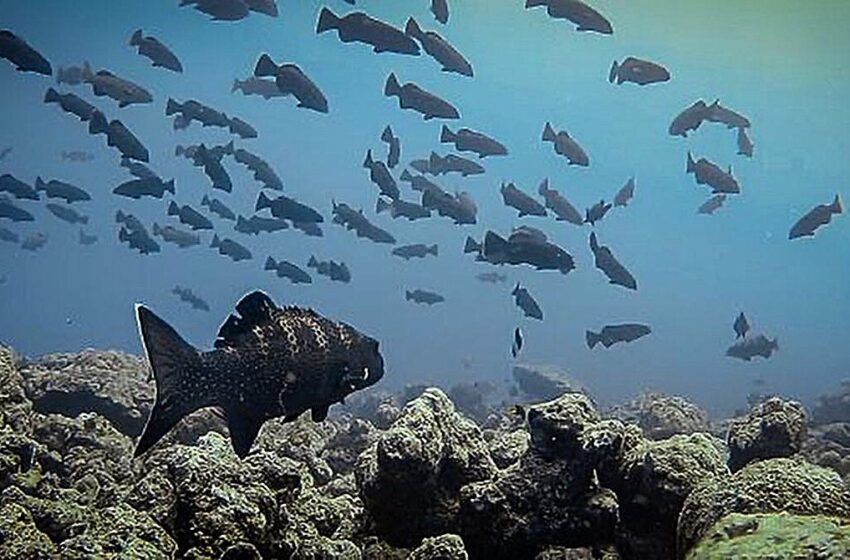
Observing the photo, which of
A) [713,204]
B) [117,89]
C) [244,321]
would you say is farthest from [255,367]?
[713,204]

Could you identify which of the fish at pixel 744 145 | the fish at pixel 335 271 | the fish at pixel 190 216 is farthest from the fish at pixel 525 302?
the fish at pixel 190 216

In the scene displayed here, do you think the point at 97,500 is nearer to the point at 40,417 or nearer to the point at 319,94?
the point at 40,417

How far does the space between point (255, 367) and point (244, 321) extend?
0.28m

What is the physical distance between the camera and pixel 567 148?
563 inches

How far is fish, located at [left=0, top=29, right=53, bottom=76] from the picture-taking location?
10.1m

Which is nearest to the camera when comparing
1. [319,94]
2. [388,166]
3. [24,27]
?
[319,94]

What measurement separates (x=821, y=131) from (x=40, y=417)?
361ft

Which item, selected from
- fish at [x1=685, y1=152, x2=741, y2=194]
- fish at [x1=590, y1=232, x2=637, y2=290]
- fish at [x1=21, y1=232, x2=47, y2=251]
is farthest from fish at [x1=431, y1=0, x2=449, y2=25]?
fish at [x1=21, y1=232, x2=47, y2=251]

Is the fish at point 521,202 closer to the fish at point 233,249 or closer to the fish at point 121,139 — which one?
the fish at point 121,139

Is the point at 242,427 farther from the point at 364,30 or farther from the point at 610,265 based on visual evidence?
the point at 610,265

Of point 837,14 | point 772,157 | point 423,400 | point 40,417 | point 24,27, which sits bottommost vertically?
point 40,417

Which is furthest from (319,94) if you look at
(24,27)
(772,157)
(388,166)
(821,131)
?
(772,157)

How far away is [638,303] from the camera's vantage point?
409 ft

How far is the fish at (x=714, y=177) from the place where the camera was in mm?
13586
